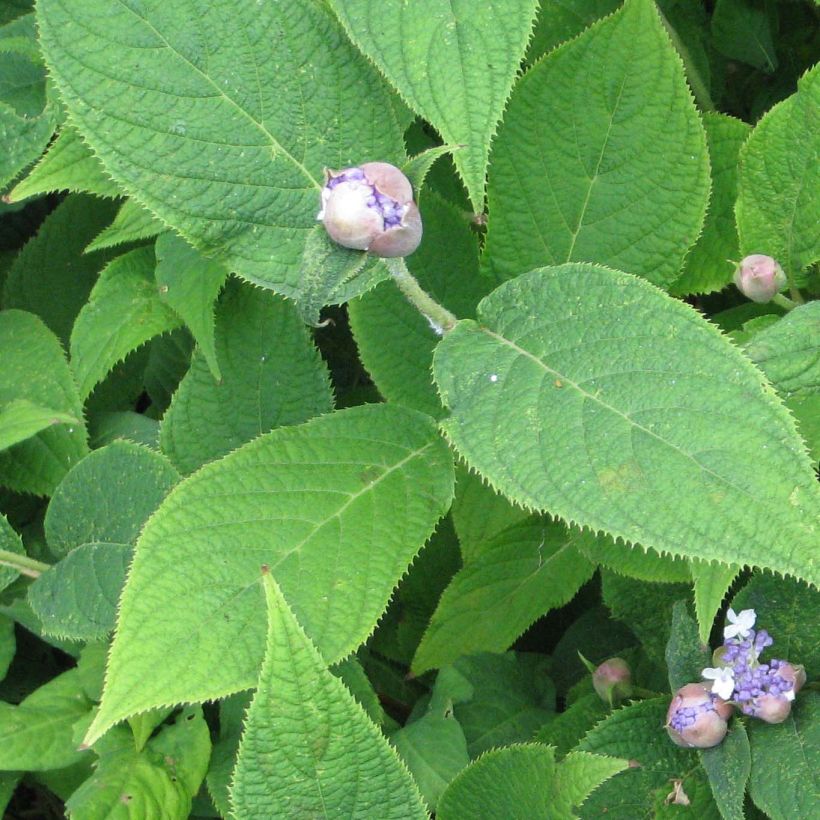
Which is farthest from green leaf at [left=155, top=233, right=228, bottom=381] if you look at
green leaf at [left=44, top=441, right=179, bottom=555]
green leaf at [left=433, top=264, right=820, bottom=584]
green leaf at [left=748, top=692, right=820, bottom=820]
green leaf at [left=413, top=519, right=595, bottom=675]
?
green leaf at [left=748, top=692, right=820, bottom=820]

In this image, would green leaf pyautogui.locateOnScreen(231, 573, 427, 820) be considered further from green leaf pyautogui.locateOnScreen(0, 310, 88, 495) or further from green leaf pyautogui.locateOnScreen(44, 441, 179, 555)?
green leaf pyautogui.locateOnScreen(0, 310, 88, 495)

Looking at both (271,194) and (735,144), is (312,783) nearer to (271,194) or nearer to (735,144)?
(271,194)

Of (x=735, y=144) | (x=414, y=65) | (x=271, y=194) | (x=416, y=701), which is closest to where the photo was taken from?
(x=414, y=65)

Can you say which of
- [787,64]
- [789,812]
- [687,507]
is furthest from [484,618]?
[787,64]

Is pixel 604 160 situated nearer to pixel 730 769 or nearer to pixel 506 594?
pixel 506 594

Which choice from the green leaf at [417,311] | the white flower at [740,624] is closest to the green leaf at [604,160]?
the green leaf at [417,311]

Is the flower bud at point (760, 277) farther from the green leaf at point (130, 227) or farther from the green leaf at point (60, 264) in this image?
the green leaf at point (60, 264)

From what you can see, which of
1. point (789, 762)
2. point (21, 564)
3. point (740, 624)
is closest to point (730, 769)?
point (789, 762)
